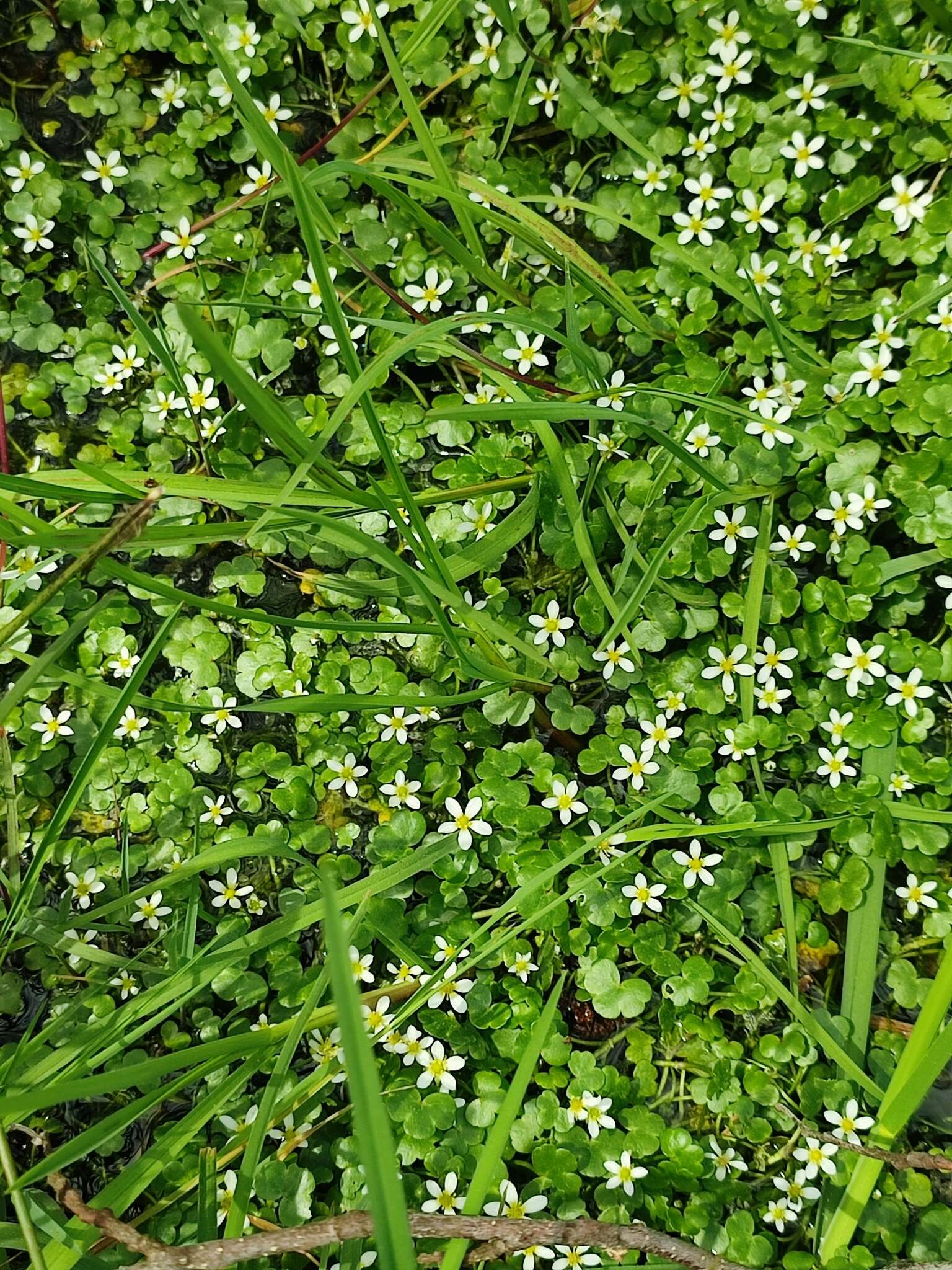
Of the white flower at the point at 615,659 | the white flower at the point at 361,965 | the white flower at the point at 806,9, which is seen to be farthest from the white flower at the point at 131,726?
the white flower at the point at 806,9

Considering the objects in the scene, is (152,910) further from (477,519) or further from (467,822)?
(477,519)

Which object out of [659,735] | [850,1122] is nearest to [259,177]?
[659,735]

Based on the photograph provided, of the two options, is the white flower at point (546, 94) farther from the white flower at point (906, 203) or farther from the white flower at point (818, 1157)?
the white flower at point (818, 1157)

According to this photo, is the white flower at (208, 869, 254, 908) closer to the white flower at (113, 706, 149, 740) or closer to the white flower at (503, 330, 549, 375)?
the white flower at (113, 706, 149, 740)

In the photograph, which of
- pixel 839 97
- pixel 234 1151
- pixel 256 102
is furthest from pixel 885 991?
pixel 256 102

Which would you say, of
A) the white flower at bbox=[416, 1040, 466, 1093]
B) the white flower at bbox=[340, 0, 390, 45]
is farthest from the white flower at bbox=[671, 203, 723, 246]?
the white flower at bbox=[416, 1040, 466, 1093]

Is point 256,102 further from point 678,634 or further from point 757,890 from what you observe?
point 757,890
